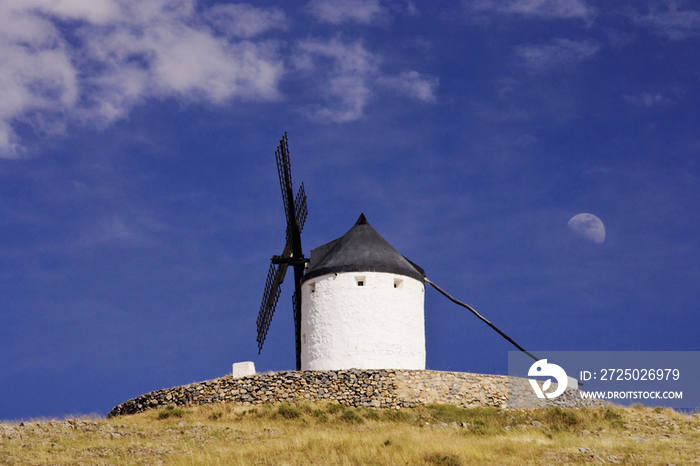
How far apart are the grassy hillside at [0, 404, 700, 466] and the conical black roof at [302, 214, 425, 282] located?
5492 mm

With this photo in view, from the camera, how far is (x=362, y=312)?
79.2ft

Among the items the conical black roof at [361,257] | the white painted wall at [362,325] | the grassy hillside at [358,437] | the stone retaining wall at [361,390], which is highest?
the conical black roof at [361,257]

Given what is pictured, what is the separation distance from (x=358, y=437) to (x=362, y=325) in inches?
292

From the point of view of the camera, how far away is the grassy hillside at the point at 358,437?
567 inches

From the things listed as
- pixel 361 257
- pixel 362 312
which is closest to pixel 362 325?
pixel 362 312

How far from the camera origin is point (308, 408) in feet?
68.0

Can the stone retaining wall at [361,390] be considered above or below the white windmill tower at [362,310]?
below

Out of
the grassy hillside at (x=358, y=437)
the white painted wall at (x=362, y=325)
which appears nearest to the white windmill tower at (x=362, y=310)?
the white painted wall at (x=362, y=325)

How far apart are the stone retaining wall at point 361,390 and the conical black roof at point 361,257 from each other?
12.8 ft

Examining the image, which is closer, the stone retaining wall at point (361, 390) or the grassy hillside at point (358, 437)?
the grassy hillside at point (358, 437)

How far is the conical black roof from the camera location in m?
24.8

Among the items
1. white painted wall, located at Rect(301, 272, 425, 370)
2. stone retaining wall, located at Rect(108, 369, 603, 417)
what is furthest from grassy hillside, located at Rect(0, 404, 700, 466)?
white painted wall, located at Rect(301, 272, 425, 370)

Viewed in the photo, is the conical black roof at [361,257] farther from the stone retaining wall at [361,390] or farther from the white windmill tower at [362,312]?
the stone retaining wall at [361,390]

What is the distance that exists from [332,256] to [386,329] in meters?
3.54
